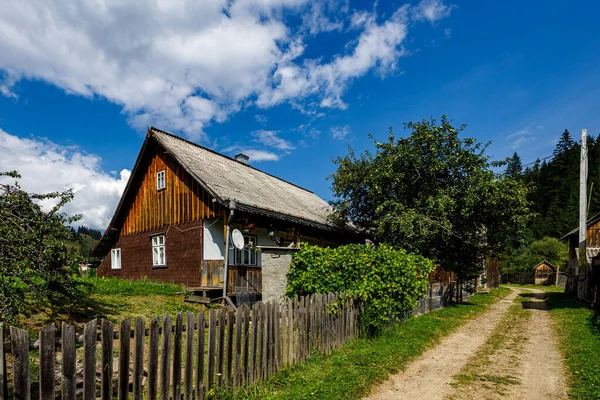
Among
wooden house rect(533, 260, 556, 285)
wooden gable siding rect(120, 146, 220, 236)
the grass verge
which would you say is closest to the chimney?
wooden gable siding rect(120, 146, 220, 236)

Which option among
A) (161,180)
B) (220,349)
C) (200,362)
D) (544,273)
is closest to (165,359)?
(200,362)

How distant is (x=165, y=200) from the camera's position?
600 inches

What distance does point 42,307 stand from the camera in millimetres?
8336

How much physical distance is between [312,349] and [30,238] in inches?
204

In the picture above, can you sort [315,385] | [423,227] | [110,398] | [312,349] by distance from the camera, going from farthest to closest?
1. [423,227]
2. [312,349]
3. [315,385]
4. [110,398]

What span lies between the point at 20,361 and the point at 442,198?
14.1 meters

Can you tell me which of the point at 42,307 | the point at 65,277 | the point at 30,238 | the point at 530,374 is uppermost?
the point at 30,238

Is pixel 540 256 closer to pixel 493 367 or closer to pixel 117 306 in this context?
pixel 493 367

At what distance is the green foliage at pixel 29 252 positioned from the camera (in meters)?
5.33

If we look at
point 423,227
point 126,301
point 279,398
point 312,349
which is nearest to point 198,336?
point 279,398

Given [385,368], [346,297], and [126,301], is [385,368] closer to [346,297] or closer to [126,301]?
[346,297]

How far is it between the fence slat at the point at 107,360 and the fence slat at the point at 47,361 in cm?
44

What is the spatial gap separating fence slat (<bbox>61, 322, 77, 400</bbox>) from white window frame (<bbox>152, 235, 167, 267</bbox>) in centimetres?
1211

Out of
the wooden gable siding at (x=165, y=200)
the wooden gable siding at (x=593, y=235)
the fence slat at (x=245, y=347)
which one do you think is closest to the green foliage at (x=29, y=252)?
the fence slat at (x=245, y=347)
